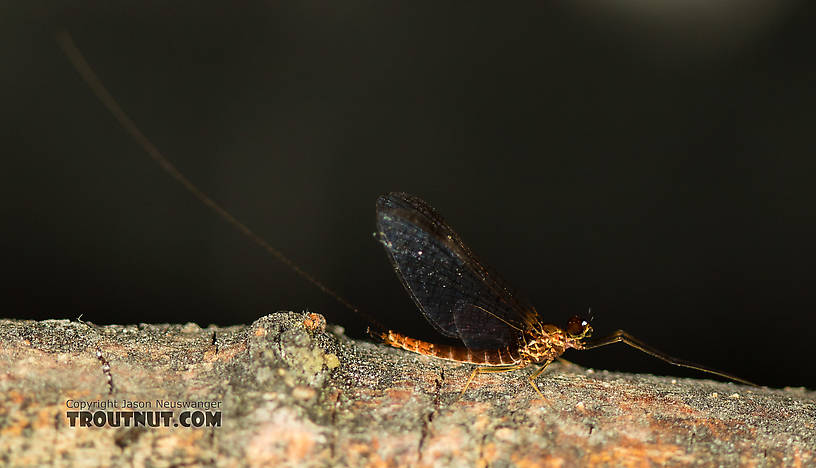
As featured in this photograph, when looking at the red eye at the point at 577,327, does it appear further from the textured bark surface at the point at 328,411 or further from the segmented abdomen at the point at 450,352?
the textured bark surface at the point at 328,411

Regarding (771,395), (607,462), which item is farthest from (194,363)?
(771,395)

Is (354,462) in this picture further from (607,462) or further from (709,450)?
(709,450)

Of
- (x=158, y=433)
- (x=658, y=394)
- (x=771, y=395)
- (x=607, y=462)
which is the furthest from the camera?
(x=771, y=395)

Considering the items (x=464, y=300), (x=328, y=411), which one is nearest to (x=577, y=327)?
(x=464, y=300)

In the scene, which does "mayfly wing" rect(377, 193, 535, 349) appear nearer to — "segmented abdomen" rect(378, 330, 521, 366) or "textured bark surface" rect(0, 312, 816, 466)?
"segmented abdomen" rect(378, 330, 521, 366)

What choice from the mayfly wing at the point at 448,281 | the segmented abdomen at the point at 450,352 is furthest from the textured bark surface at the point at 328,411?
the mayfly wing at the point at 448,281
